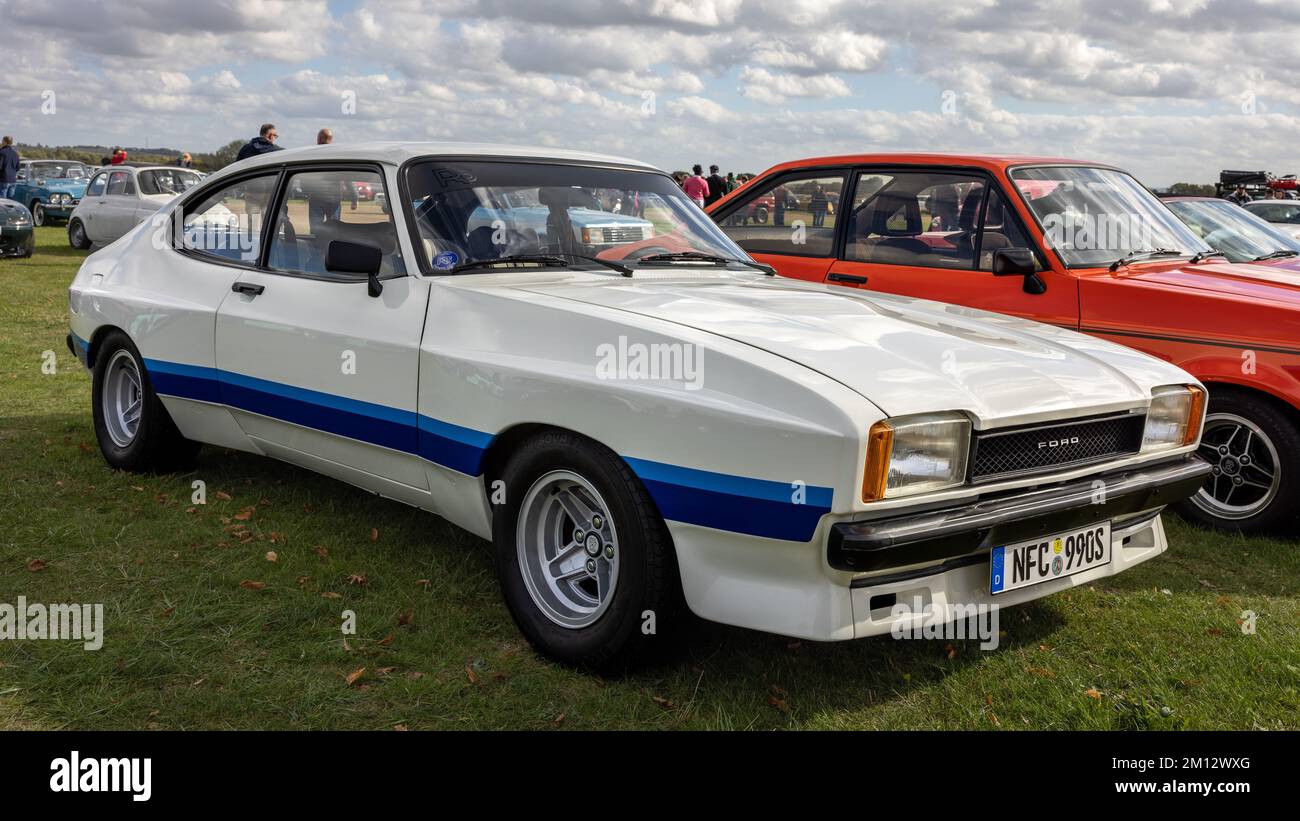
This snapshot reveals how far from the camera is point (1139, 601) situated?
402cm

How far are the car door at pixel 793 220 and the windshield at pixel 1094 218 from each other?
1.03 meters

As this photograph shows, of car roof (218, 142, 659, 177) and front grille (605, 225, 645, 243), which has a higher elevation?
car roof (218, 142, 659, 177)

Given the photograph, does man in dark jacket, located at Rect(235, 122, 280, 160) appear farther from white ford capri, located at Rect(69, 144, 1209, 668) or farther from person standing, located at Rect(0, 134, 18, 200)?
person standing, located at Rect(0, 134, 18, 200)

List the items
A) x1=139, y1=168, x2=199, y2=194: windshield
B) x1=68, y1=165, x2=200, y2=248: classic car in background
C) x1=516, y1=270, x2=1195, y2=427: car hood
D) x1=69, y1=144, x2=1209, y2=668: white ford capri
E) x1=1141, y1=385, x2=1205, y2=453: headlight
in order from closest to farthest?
x1=69, y1=144, x2=1209, y2=668: white ford capri
x1=516, y1=270, x2=1195, y2=427: car hood
x1=1141, y1=385, x2=1205, y2=453: headlight
x1=68, y1=165, x2=200, y2=248: classic car in background
x1=139, y1=168, x2=199, y2=194: windshield

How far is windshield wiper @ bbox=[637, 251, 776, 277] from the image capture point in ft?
13.6

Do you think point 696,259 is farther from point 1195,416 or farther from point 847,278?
point 1195,416

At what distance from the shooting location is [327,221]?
429 cm

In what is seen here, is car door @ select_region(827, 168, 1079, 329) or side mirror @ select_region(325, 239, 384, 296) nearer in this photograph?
side mirror @ select_region(325, 239, 384, 296)

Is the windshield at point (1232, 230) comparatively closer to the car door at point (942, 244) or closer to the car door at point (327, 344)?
the car door at point (942, 244)

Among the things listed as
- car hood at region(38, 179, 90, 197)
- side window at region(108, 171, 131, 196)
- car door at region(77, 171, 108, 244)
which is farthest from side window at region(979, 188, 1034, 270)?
car hood at region(38, 179, 90, 197)

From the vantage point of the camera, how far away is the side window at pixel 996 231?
17.6ft

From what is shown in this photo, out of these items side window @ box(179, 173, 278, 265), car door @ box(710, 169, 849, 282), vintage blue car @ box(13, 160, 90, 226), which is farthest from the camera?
vintage blue car @ box(13, 160, 90, 226)

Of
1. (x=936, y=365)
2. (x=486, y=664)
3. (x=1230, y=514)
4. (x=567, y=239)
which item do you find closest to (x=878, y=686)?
(x=936, y=365)

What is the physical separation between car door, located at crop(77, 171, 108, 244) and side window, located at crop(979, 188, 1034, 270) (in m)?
15.9
